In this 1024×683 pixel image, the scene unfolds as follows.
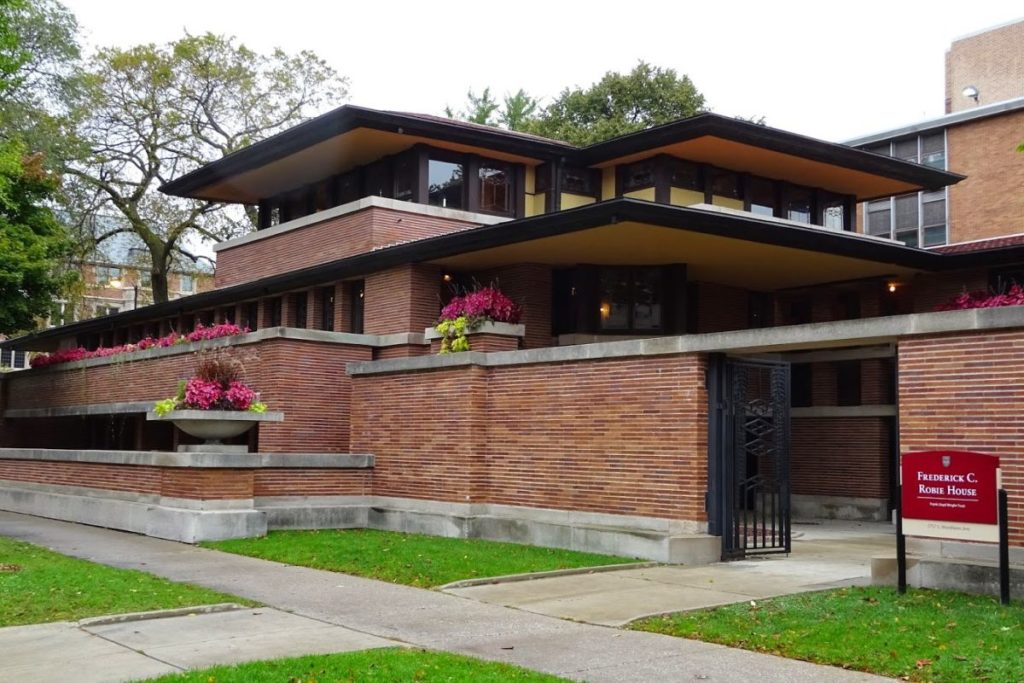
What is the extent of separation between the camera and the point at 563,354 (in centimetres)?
1653

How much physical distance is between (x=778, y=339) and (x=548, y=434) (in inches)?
183

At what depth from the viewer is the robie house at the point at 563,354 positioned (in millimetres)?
14305

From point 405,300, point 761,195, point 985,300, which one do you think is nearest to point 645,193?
point 761,195

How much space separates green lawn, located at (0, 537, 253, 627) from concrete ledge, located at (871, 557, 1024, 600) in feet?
22.9

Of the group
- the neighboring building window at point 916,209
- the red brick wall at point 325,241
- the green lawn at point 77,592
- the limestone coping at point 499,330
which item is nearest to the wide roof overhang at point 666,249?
the red brick wall at point 325,241

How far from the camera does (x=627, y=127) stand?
46656 millimetres

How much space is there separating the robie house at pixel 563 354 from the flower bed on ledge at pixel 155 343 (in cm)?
36

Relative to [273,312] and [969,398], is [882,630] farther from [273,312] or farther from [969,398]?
[273,312]

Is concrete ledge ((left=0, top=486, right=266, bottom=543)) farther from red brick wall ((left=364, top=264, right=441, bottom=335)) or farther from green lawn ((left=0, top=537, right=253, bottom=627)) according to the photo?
red brick wall ((left=364, top=264, right=441, bottom=335))

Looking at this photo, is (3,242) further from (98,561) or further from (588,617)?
(588,617)

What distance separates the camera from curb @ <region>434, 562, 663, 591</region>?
1237 cm

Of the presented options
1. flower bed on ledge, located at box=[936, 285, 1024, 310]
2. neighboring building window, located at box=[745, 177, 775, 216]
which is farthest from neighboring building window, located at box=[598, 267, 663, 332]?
flower bed on ledge, located at box=[936, 285, 1024, 310]

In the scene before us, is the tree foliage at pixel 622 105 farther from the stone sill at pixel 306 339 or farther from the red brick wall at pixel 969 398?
the red brick wall at pixel 969 398

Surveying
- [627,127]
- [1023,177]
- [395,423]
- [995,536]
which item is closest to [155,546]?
[395,423]
